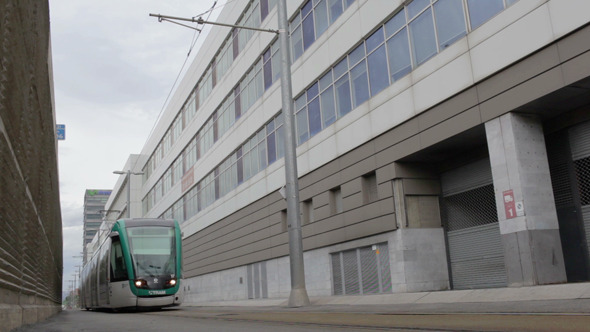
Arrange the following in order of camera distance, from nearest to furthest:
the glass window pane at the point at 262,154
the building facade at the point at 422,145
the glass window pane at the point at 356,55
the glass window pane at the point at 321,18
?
the building facade at the point at 422,145 → the glass window pane at the point at 356,55 → the glass window pane at the point at 321,18 → the glass window pane at the point at 262,154

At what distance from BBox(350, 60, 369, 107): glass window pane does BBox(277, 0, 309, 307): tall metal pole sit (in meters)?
3.09

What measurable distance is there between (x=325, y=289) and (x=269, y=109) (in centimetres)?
992

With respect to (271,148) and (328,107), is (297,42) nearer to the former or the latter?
(328,107)

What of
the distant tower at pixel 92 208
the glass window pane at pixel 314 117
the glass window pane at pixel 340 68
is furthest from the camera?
the distant tower at pixel 92 208

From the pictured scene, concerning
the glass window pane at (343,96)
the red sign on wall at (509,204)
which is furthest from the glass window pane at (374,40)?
the red sign on wall at (509,204)

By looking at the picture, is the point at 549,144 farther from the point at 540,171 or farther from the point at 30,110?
the point at 30,110

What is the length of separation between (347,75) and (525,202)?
948cm

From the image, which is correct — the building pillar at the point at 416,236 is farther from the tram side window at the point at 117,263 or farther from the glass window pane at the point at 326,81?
the tram side window at the point at 117,263

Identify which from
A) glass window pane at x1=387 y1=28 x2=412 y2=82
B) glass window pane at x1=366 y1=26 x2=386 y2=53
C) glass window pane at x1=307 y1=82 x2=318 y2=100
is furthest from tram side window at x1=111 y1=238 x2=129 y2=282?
glass window pane at x1=366 y1=26 x2=386 y2=53

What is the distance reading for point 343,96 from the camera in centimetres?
2053

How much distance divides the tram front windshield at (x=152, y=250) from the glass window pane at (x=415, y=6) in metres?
10.9

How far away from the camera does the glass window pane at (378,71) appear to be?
59.3 feet

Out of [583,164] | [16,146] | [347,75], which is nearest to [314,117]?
[347,75]

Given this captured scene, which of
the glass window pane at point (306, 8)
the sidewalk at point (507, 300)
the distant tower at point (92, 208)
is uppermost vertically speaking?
the distant tower at point (92, 208)
